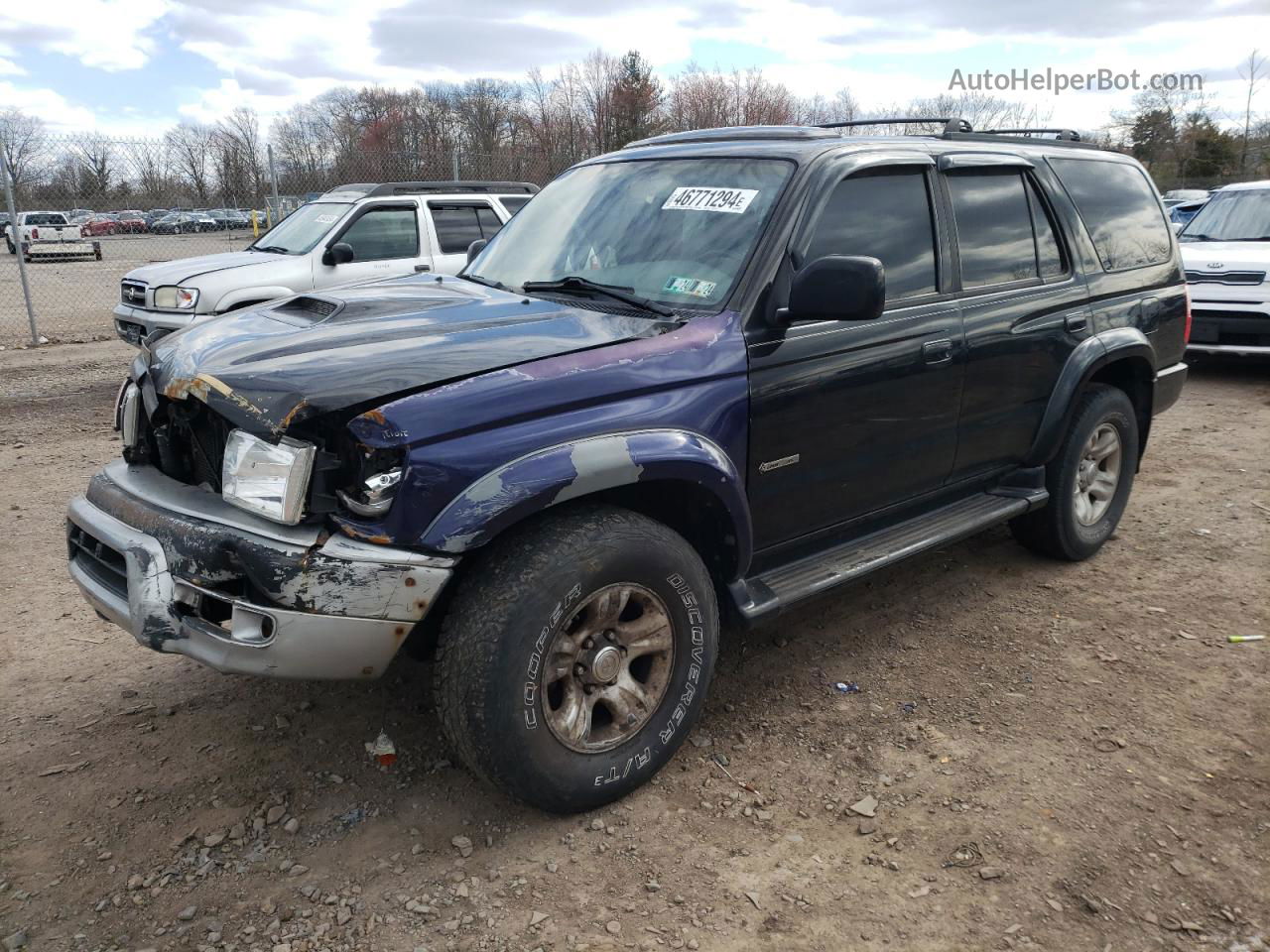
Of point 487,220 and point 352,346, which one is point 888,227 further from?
point 487,220

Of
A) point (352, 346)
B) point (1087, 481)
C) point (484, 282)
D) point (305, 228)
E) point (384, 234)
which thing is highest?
point (305, 228)

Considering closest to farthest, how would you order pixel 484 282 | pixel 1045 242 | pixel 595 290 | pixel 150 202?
pixel 595 290
pixel 484 282
pixel 1045 242
pixel 150 202

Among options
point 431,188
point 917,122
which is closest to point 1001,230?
point 917,122

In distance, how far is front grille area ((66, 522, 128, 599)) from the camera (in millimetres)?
2775

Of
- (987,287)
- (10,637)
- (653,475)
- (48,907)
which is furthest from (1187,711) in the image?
(10,637)

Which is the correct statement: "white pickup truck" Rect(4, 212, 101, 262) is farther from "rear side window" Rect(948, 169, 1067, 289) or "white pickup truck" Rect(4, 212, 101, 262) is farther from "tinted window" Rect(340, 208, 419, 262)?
"rear side window" Rect(948, 169, 1067, 289)

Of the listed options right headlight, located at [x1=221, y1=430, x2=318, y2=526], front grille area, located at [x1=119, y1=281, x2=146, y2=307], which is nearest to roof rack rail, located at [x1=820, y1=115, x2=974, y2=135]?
right headlight, located at [x1=221, y1=430, x2=318, y2=526]

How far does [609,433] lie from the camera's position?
2770 mm

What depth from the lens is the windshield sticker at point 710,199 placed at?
3.40 m

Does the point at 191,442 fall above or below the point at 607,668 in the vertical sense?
above

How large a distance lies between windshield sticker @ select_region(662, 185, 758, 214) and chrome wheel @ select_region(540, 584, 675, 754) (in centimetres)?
142

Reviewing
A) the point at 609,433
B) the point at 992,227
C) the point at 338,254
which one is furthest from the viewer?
the point at 338,254

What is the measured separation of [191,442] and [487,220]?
7.27 metres

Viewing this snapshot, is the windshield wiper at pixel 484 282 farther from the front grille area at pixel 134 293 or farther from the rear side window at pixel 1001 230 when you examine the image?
the front grille area at pixel 134 293
